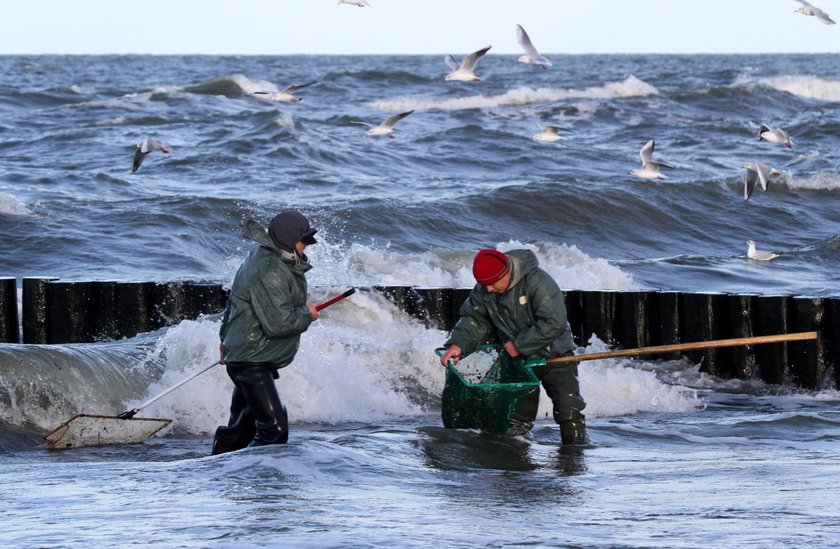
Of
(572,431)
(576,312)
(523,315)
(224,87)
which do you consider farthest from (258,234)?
(224,87)

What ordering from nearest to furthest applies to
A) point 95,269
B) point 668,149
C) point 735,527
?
point 735,527 → point 95,269 → point 668,149

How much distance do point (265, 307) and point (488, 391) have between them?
167 centimetres

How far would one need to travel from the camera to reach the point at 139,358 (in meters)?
11.0

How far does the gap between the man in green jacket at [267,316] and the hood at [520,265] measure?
1282 mm

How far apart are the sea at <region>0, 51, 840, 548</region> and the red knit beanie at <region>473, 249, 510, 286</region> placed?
1113 millimetres

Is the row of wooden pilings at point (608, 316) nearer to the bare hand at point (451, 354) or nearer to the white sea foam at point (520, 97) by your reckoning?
the bare hand at point (451, 354)

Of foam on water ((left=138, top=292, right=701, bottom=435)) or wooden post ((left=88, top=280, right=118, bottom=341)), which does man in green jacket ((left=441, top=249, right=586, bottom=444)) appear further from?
wooden post ((left=88, top=280, right=118, bottom=341))

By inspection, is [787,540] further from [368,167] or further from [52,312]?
[368,167]

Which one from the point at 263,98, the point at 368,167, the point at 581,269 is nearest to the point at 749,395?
the point at 581,269

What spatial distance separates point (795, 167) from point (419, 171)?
9.15 meters

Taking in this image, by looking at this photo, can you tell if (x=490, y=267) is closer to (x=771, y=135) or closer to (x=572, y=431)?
(x=572, y=431)

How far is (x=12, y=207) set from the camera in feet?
63.9

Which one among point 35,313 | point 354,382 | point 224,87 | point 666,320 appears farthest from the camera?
point 224,87
